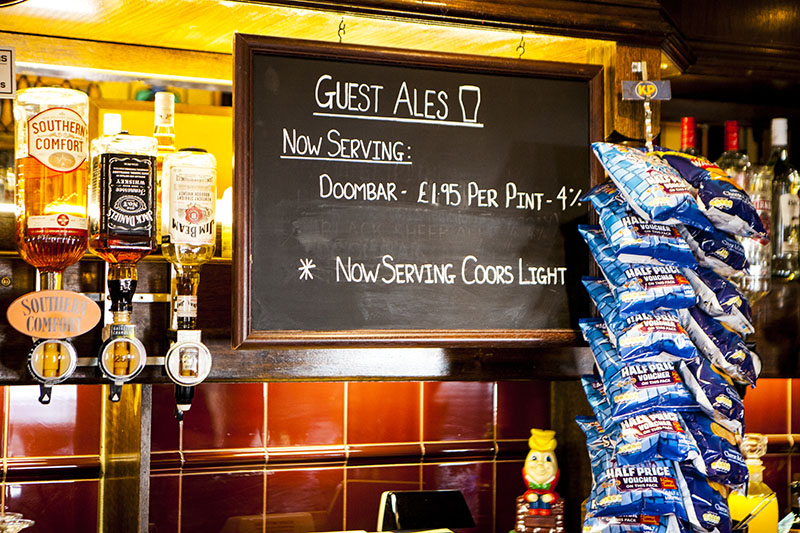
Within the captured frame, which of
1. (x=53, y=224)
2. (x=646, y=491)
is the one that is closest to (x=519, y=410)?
(x=646, y=491)

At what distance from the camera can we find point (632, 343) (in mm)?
1566

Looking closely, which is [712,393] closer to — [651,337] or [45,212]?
[651,337]

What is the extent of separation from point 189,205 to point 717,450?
3.80 feet

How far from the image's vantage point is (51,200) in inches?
60.2

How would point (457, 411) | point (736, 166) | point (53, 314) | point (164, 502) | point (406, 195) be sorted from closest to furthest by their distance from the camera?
1. point (53, 314)
2. point (406, 195)
3. point (164, 502)
4. point (736, 166)
5. point (457, 411)

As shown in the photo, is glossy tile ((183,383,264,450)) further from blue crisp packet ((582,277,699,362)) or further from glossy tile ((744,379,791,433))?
glossy tile ((744,379,791,433))

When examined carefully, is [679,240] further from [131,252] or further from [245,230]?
[131,252]

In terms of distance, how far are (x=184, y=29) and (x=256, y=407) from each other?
98 cm

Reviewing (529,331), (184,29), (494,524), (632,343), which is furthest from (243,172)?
(494,524)

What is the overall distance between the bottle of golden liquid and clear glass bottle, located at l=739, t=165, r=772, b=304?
38 centimetres

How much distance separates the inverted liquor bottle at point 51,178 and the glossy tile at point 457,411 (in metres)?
1.10

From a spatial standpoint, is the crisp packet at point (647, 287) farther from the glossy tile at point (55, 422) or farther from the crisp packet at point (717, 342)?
the glossy tile at point (55, 422)

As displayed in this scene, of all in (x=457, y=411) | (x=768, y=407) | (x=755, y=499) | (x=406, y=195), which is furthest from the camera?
(x=768, y=407)

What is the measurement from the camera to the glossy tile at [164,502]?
2.08 metres
